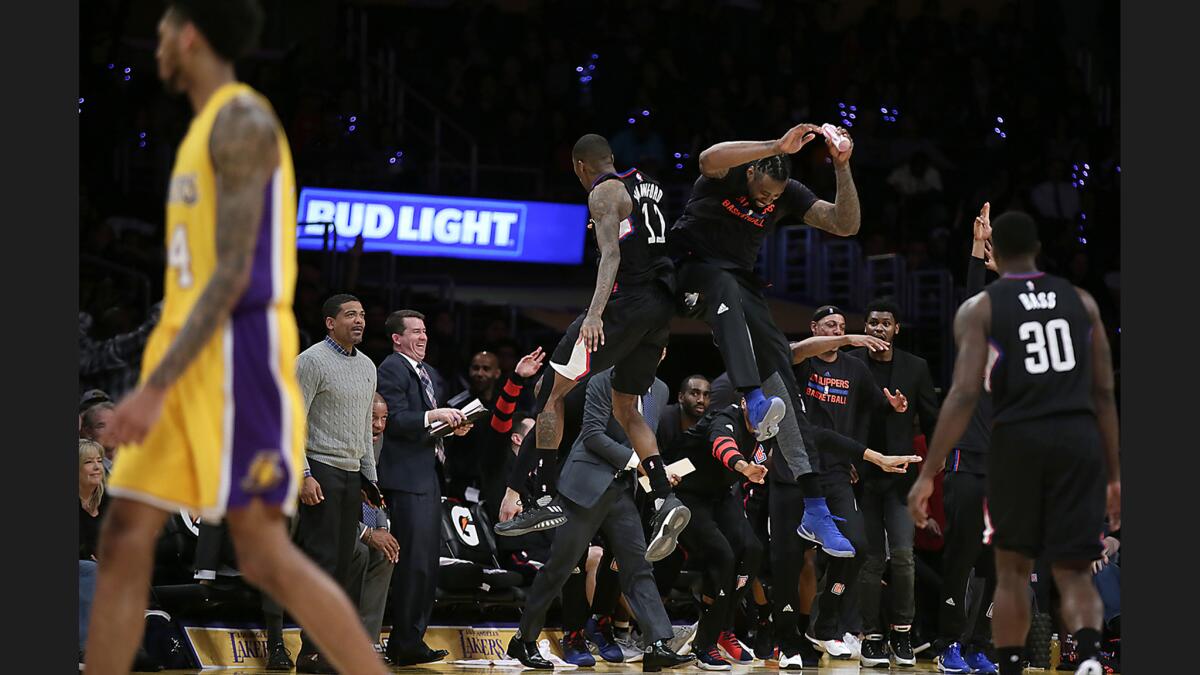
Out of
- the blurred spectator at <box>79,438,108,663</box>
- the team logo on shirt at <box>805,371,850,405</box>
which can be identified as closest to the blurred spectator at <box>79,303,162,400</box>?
the blurred spectator at <box>79,438,108,663</box>

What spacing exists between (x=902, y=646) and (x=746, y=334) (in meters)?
4.21

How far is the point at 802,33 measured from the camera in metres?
20.7

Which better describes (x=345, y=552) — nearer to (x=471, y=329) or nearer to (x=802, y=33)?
(x=471, y=329)

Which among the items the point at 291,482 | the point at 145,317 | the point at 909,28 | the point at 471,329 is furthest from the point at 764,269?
the point at 291,482

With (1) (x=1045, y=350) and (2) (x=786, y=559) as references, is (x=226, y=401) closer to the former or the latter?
(1) (x=1045, y=350)

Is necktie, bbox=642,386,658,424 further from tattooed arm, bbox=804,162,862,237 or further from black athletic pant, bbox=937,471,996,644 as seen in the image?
tattooed arm, bbox=804,162,862,237

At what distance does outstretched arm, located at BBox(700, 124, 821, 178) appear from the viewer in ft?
23.9

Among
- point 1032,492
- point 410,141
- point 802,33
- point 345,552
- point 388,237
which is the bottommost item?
point 345,552

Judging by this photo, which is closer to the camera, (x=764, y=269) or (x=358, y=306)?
(x=358, y=306)

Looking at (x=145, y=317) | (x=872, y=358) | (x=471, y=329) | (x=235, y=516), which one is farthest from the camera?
(x=471, y=329)

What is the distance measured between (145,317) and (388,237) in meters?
4.94

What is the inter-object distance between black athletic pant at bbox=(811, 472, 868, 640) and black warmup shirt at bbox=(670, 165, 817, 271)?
121 inches

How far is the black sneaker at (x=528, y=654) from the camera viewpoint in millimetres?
9914

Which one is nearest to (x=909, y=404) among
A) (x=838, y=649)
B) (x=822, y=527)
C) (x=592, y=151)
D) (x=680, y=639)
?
(x=838, y=649)
